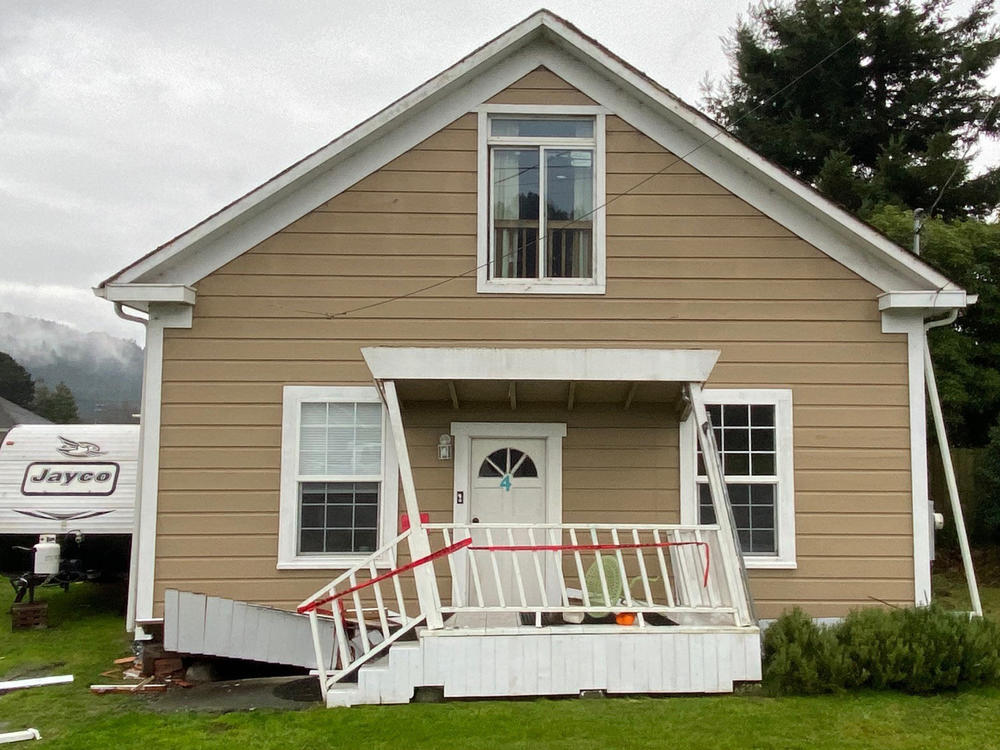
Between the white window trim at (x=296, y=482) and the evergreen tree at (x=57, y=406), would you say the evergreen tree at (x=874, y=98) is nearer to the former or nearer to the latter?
the white window trim at (x=296, y=482)

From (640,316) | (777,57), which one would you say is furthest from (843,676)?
(777,57)

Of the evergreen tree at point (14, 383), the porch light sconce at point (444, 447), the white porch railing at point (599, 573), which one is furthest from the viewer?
the evergreen tree at point (14, 383)

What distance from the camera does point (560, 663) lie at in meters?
6.50

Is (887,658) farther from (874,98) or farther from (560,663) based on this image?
(874,98)

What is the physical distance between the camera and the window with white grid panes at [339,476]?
8242 millimetres

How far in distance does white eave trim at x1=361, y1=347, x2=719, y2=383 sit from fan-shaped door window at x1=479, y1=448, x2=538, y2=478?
151 centimetres

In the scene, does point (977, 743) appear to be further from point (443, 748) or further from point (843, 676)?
point (443, 748)

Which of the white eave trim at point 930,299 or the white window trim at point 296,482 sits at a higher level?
the white eave trim at point 930,299

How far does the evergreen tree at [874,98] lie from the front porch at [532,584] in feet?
51.3

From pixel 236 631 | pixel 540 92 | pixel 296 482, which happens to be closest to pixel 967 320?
pixel 540 92

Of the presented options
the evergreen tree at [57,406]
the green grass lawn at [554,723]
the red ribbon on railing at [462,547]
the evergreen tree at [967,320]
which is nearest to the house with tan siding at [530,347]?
the red ribbon on railing at [462,547]

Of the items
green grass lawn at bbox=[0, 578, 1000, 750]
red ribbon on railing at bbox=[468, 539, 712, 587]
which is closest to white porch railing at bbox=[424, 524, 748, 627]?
red ribbon on railing at bbox=[468, 539, 712, 587]

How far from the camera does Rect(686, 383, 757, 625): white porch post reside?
261 inches

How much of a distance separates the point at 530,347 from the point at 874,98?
19.1m
